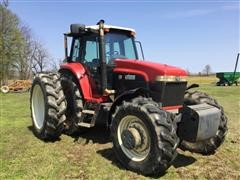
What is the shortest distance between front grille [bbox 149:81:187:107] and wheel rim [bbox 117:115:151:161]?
737 mm

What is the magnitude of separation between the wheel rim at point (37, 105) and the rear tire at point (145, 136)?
310 cm

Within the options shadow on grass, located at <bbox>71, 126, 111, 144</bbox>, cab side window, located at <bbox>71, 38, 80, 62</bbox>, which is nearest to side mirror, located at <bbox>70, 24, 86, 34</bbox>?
cab side window, located at <bbox>71, 38, 80, 62</bbox>

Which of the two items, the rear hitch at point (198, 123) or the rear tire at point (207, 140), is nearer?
the rear hitch at point (198, 123)

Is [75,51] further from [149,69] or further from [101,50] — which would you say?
[149,69]

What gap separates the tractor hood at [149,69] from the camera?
631 centimetres

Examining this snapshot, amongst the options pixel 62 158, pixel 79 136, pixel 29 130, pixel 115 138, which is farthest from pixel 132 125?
pixel 29 130

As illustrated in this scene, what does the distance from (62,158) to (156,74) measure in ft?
7.56

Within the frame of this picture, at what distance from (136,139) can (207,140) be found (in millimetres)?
1595

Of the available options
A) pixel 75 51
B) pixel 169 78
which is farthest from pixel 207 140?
pixel 75 51

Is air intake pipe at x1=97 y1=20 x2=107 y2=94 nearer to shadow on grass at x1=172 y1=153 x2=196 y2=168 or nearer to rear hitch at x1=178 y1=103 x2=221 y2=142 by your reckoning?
rear hitch at x1=178 y1=103 x2=221 y2=142

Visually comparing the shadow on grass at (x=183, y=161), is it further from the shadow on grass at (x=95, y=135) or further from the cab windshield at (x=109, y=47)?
the cab windshield at (x=109, y=47)

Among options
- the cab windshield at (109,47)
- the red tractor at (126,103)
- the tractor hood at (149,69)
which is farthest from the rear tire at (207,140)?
the cab windshield at (109,47)

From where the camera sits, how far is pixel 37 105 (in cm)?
898

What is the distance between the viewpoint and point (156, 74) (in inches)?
249
